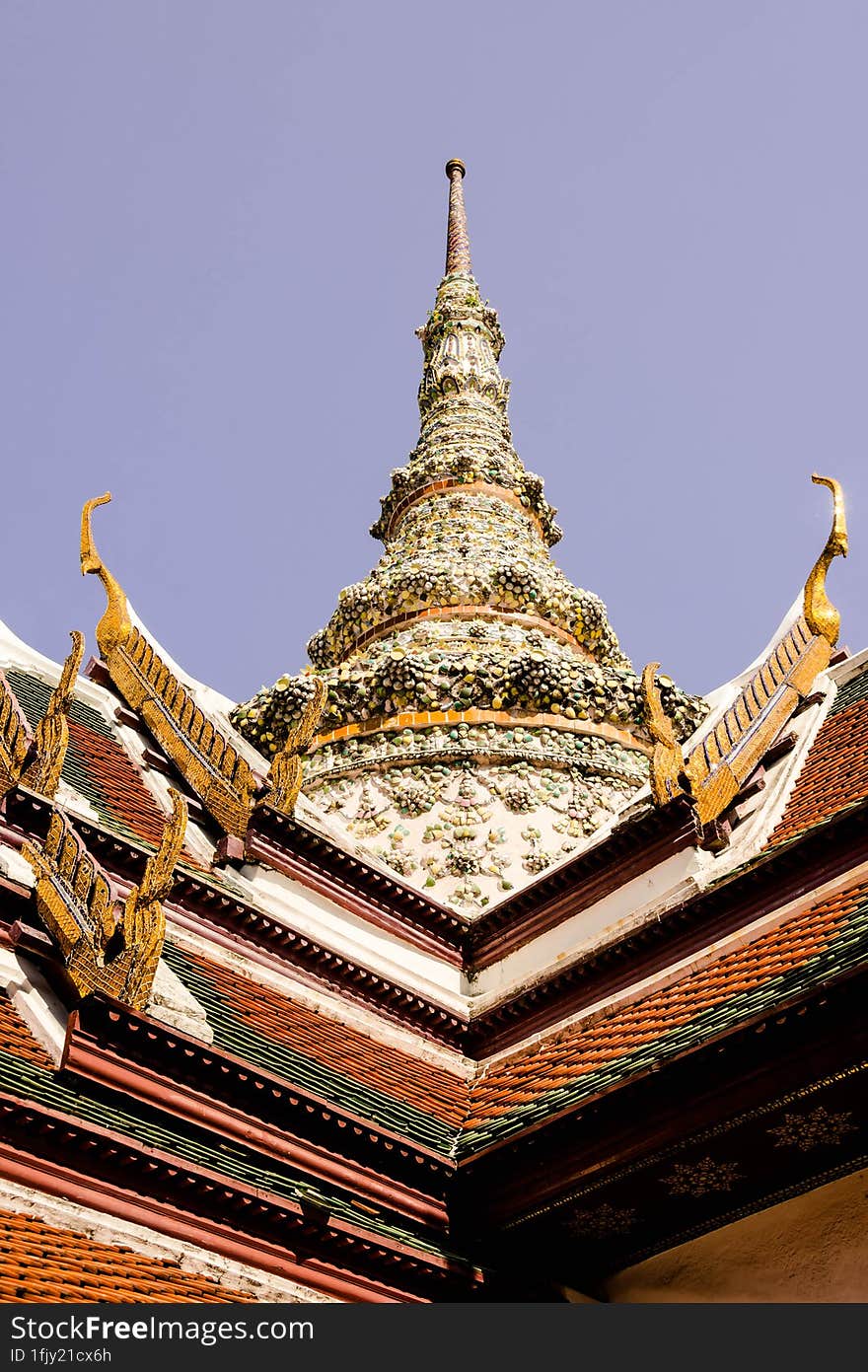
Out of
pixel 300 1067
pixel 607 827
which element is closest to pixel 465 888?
pixel 607 827

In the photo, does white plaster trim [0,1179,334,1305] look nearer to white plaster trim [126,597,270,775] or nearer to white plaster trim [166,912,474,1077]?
white plaster trim [166,912,474,1077]

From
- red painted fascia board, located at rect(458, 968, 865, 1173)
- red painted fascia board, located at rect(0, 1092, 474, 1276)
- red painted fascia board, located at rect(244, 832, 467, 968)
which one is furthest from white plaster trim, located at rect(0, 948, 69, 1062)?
red painted fascia board, located at rect(244, 832, 467, 968)

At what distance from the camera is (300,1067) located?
6.11 metres

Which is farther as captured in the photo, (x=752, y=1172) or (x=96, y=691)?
(x=96, y=691)

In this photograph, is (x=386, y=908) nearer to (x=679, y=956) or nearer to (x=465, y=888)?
(x=465, y=888)

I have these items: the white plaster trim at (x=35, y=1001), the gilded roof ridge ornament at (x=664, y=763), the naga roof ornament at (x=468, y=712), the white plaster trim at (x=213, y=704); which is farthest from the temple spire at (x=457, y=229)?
the white plaster trim at (x=35, y=1001)

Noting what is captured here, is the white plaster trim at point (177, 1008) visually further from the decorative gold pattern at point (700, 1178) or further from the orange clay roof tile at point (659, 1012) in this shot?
the decorative gold pattern at point (700, 1178)

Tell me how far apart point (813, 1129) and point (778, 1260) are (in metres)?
0.56

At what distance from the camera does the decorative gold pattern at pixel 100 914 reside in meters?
5.20

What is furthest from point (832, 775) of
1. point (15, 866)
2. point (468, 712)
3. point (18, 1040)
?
point (18, 1040)

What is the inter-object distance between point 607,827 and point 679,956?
103 inches

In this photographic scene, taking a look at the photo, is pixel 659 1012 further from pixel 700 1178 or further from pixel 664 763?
pixel 664 763

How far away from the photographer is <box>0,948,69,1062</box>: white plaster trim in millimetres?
5129

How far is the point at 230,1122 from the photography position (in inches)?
206
